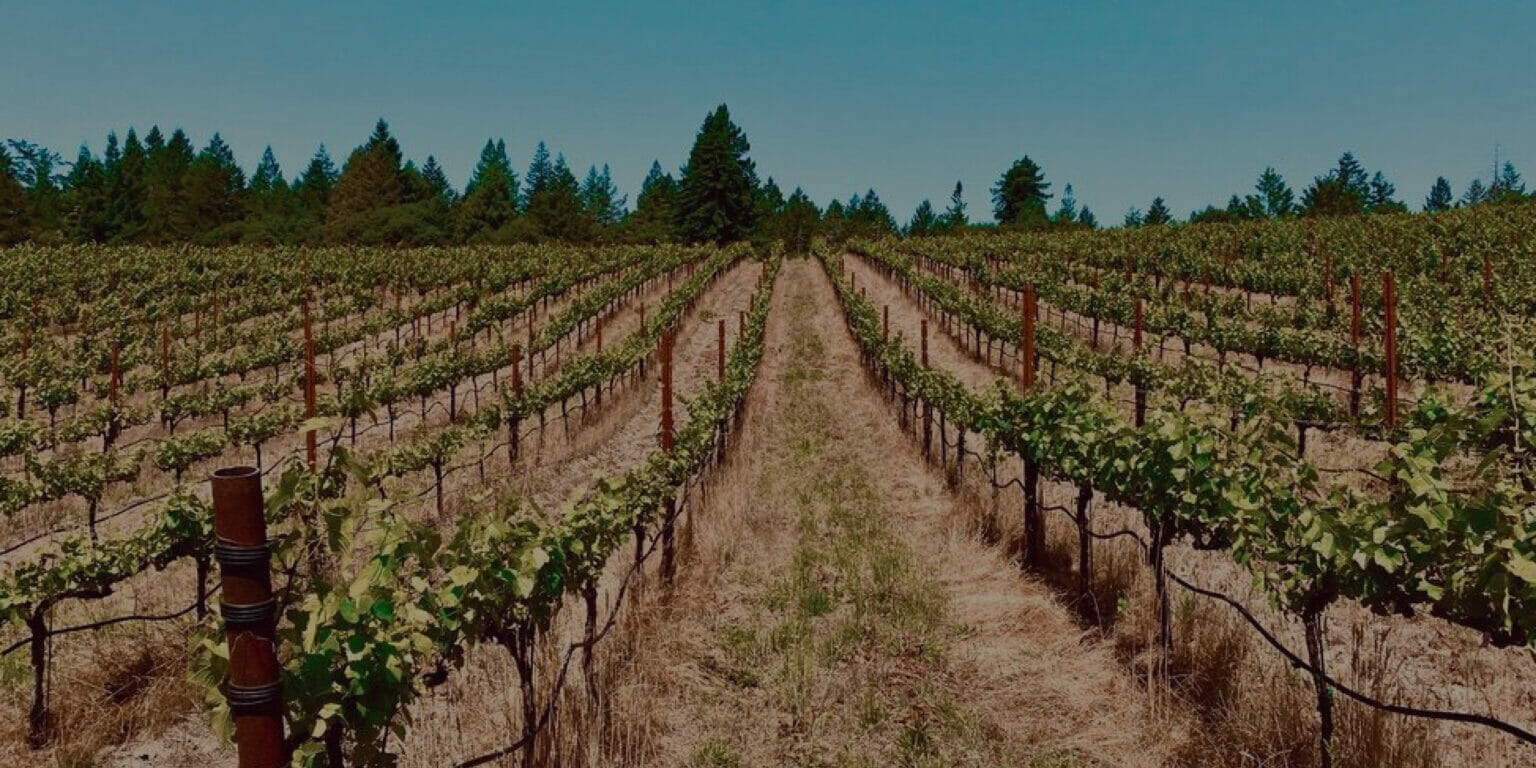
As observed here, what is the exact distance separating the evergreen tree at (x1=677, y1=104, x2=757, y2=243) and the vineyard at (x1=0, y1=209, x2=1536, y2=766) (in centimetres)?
4958

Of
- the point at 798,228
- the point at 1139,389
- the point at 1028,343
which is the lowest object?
the point at 1139,389

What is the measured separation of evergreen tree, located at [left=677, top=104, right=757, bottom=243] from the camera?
7088 centimetres

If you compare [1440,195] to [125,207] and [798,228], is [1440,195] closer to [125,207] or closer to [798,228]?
[798,228]

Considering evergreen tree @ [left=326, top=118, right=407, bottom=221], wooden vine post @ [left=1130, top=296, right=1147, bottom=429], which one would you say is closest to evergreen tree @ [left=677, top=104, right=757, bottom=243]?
evergreen tree @ [left=326, top=118, right=407, bottom=221]

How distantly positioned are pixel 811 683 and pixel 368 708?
11.0ft

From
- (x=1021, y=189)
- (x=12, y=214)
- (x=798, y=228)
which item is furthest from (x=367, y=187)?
(x=1021, y=189)

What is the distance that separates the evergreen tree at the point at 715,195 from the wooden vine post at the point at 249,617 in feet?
227

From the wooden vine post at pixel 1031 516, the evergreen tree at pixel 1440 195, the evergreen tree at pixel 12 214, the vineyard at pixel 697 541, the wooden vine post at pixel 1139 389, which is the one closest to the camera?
the vineyard at pixel 697 541

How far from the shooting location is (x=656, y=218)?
79.6 metres

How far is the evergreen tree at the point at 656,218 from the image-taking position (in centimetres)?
7188

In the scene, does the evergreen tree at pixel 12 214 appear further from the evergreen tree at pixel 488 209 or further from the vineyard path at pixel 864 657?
the vineyard path at pixel 864 657

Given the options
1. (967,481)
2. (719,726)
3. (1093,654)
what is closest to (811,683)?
(719,726)

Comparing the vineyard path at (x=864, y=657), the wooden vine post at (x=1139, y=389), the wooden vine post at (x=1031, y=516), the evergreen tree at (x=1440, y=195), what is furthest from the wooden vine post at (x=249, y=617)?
the evergreen tree at (x=1440, y=195)

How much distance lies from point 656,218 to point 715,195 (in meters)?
10.2
